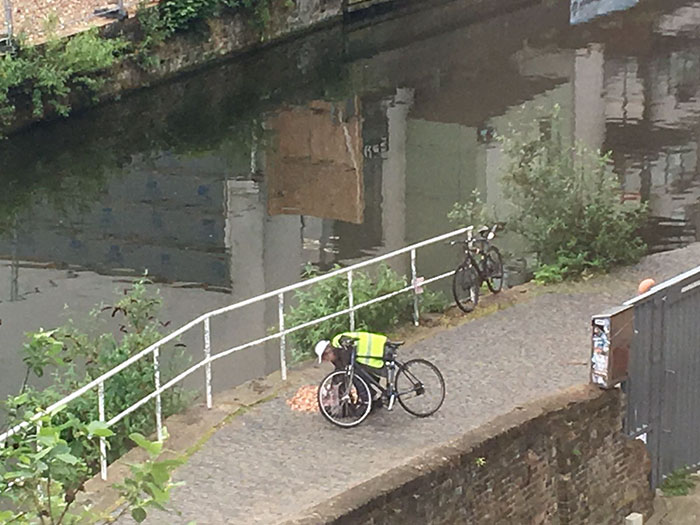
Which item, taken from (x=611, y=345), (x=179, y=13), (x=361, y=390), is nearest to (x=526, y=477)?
(x=611, y=345)

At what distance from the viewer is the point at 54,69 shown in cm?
2414

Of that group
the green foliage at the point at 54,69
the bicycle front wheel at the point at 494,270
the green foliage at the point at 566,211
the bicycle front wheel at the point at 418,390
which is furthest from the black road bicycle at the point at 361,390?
the green foliage at the point at 54,69

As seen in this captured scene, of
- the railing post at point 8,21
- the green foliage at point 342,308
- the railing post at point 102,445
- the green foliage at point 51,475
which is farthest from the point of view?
the railing post at point 8,21

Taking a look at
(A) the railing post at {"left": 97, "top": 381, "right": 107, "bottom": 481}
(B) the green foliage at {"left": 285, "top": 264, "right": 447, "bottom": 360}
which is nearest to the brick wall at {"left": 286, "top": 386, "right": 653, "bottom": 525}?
(A) the railing post at {"left": 97, "top": 381, "right": 107, "bottom": 481}

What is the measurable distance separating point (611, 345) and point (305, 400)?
87.6 inches

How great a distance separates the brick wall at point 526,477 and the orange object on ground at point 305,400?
58.9 inches

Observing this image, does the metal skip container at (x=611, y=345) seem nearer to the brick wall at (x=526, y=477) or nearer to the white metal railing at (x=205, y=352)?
the brick wall at (x=526, y=477)

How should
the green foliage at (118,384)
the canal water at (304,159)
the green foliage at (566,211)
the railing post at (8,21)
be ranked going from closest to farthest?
the green foliage at (118,384), the green foliage at (566,211), the canal water at (304,159), the railing post at (8,21)

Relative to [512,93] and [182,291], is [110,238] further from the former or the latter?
[512,93]

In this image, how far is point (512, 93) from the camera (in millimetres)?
25766

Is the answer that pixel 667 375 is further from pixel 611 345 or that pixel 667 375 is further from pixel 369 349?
pixel 369 349

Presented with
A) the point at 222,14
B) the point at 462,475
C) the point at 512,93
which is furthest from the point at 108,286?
the point at 222,14

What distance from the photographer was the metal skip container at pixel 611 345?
9.37 m

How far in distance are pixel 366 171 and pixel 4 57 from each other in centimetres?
694
